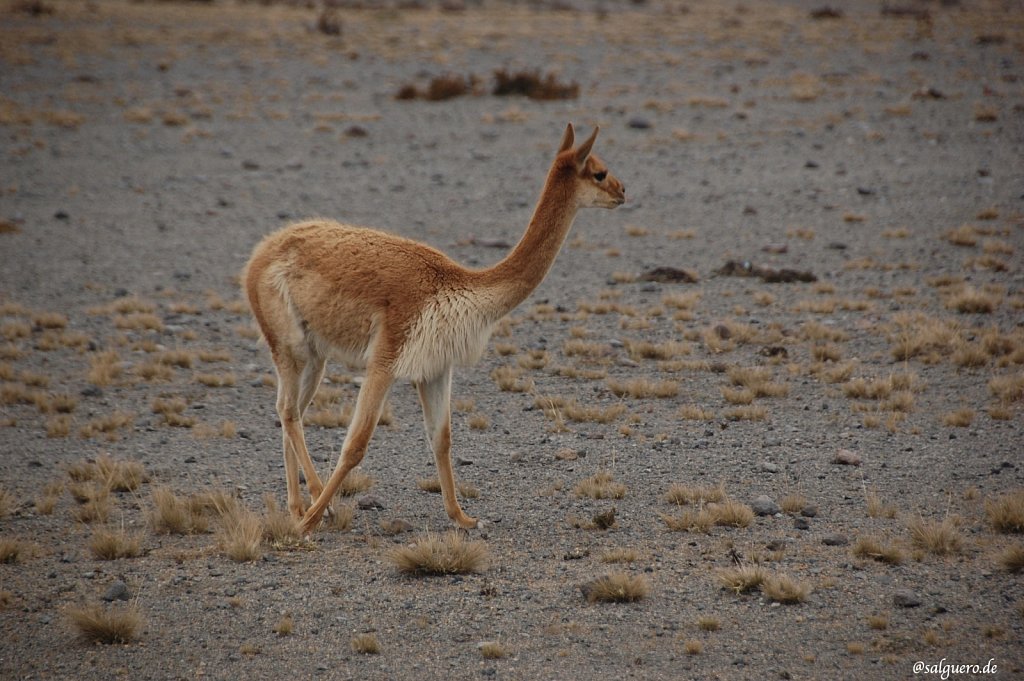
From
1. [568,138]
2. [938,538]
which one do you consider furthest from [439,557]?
[938,538]

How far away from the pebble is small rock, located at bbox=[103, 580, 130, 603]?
401 cm

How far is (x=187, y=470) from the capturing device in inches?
318

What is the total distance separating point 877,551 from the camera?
627 centimetres

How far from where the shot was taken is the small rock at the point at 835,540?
6.51m

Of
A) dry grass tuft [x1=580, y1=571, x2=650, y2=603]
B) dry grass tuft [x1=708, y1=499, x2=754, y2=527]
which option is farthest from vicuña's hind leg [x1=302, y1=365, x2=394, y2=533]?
dry grass tuft [x1=708, y1=499, x2=754, y2=527]

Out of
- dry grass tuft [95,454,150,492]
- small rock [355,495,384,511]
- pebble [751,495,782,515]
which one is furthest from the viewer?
dry grass tuft [95,454,150,492]

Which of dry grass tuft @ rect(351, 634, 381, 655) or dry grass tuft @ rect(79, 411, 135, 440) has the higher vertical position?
A: dry grass tuft @ rect(351, 634, 381, 655)

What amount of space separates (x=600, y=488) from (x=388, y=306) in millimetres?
2012

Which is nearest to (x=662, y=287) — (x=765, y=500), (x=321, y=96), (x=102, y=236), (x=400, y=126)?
(x=765, y=500)

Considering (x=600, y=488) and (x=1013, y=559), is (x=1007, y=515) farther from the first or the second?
(x=600, y=488)

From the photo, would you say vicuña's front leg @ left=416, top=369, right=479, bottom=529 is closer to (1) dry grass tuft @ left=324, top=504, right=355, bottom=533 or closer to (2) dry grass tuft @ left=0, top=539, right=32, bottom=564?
(1) dry grass tuft @ left=324, top=504, right=355, bottom=533

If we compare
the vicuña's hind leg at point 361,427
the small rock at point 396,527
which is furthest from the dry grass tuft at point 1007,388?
the vicuña's hind leg at point 361,427

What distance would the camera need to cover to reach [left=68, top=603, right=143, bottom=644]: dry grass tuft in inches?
218

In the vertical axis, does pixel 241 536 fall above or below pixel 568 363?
below
